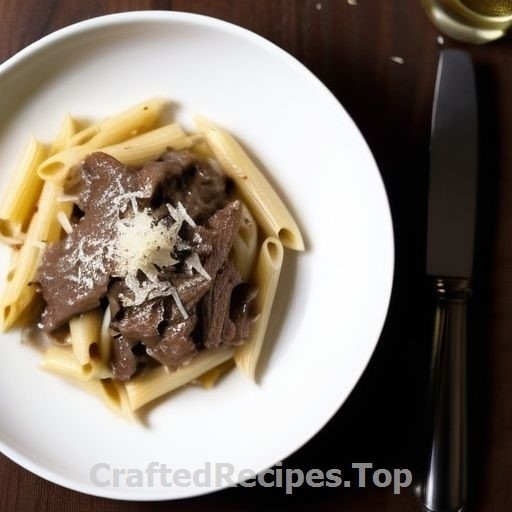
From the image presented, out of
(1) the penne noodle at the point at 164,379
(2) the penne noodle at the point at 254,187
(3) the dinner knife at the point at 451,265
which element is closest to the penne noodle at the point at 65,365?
(1) the penne noodle at the point at 164,379

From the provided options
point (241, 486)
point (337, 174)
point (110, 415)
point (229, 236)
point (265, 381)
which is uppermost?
point (337, 174)

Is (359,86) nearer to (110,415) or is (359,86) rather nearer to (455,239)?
(455,239)

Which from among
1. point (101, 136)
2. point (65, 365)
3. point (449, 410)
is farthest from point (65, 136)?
point (449, 410)

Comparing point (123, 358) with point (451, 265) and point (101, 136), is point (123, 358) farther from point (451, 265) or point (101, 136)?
point (451, 265)

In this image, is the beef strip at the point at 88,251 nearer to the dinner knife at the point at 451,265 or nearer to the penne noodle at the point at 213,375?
the penne noodle at the point at 213,375

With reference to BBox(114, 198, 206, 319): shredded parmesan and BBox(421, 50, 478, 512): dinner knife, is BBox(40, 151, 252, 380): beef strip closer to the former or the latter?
BBox(114, 198, 206, 319): shredded parmesan

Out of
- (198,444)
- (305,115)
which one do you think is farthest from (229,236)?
(198,444)

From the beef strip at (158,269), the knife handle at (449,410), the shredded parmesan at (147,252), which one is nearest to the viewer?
the shredded parmesan at (147,252)
